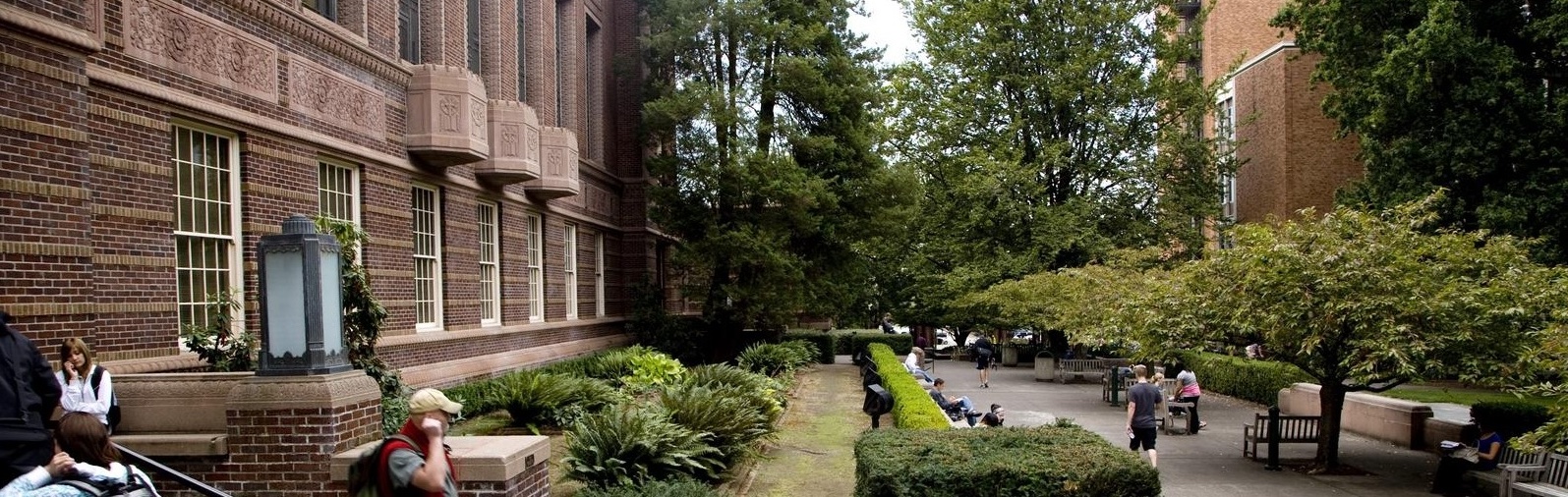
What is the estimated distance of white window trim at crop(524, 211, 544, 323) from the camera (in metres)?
20.9

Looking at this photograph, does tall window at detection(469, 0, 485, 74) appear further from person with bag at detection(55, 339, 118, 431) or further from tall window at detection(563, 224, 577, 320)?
person with bag at detection(55, 339, 118, 431)

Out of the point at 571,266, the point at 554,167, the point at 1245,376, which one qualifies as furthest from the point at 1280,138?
the point at 554,167

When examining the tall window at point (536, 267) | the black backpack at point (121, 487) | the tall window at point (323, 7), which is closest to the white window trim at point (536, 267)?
the tall window at point (536, 267)

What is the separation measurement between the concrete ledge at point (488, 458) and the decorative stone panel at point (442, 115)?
26.9 ft

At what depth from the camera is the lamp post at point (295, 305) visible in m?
7.19

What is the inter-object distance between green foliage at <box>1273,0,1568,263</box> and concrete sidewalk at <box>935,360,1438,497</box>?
6.08 meters

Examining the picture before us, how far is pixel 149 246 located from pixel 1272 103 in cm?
3408

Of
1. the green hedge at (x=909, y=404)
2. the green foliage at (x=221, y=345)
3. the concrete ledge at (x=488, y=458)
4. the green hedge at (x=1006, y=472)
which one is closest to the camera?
the concrete ledge at (x=488, y=458)

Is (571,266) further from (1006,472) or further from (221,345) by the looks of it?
(1006,472)

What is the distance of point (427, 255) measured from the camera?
620 inches

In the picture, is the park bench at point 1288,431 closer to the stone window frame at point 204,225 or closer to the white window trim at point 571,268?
the stone window frame at point 204,225

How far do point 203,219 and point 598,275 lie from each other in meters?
15.2

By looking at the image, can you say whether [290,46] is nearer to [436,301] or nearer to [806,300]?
[436,301]

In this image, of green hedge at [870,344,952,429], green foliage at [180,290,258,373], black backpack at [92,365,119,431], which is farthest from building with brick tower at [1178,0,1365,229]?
black backpack at [92,365,119,431]
